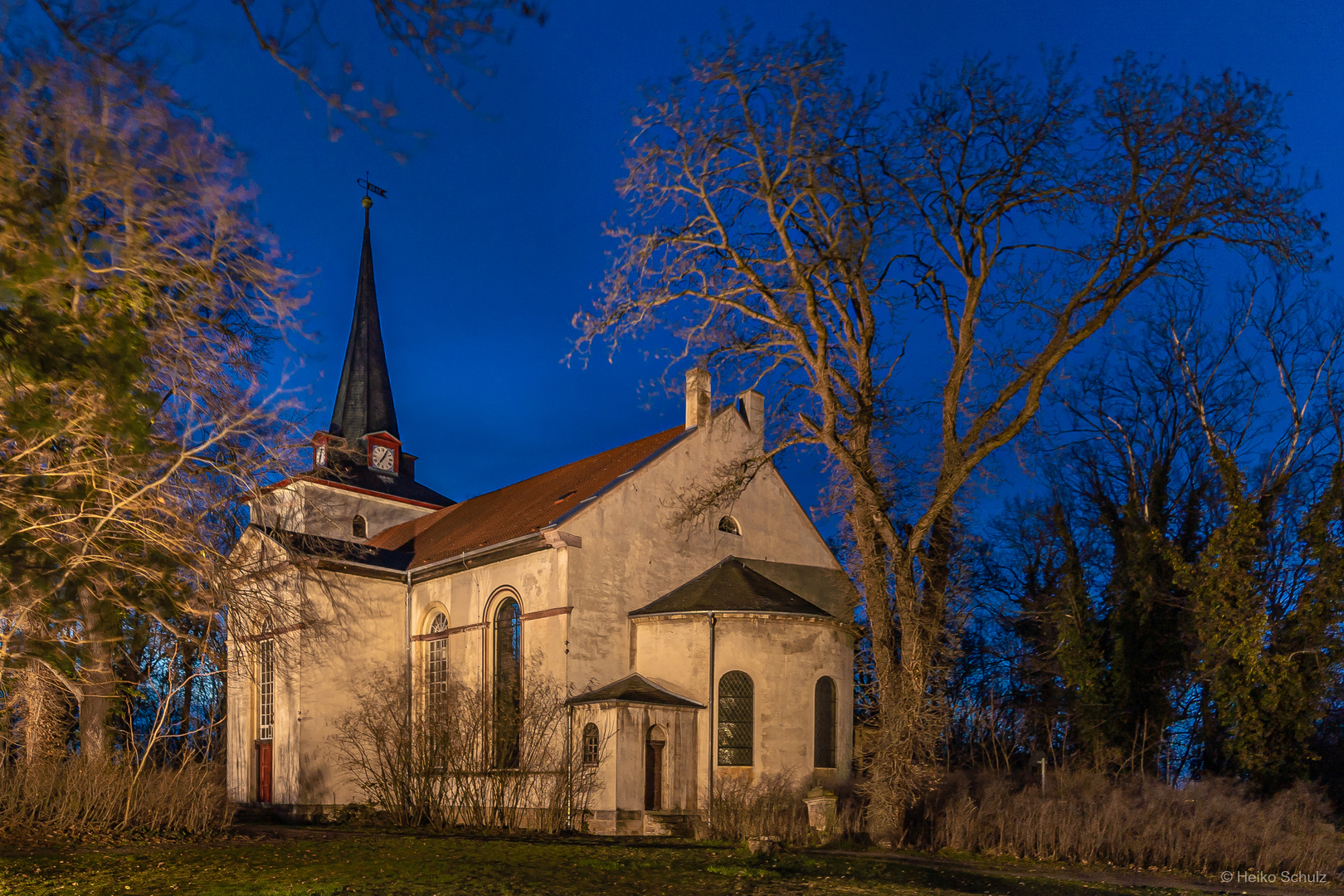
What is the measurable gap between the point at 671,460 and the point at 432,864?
13944mm

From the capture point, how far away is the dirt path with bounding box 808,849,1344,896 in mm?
12234

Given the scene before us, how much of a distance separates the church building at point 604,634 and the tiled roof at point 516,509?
0.46ft

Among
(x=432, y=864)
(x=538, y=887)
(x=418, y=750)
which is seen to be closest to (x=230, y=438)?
(x=432, y=864)

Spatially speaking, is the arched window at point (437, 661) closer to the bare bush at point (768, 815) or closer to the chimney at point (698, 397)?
the chimney at point (698, 397)

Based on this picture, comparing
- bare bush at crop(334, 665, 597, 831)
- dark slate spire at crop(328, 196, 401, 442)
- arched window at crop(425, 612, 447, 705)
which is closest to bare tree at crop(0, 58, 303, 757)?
bare bush at crop(334, 665, 597, 831)

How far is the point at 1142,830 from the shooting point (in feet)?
52.0

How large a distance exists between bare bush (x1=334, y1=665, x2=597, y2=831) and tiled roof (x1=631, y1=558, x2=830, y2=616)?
326cm

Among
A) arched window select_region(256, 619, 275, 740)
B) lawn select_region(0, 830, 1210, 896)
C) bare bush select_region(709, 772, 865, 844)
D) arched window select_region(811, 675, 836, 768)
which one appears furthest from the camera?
arched window select_region(256, 619, 275, 740)

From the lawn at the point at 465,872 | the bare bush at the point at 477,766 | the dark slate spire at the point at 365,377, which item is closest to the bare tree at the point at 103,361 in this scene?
the lawn at the point at 465,872

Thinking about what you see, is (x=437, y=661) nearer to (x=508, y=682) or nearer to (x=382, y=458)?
(x=508, y=682)

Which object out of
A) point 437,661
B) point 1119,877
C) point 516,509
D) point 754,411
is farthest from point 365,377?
point 1119,877

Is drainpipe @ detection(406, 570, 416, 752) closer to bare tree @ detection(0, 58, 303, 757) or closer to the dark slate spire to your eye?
the dark slate spire

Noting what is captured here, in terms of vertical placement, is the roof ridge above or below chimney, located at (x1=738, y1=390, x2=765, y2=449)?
below

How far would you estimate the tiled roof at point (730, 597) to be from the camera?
22.1 metres
